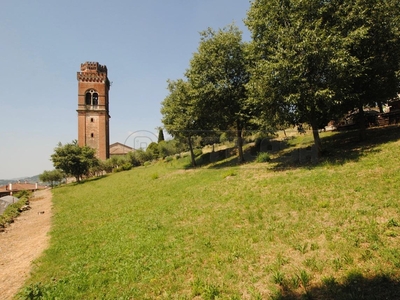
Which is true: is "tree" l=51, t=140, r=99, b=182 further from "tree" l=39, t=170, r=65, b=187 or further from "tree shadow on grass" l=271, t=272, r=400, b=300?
"tree shadow on grass" l=271, t=272, r=400, b=300

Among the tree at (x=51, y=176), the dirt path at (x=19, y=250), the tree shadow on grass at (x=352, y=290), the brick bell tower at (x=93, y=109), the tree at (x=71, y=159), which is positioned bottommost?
the dirt path at (x=19, y=250)

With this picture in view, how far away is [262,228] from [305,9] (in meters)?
13.8

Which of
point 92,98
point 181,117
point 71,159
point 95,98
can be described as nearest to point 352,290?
point 181,117

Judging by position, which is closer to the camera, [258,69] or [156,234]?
[156,234]

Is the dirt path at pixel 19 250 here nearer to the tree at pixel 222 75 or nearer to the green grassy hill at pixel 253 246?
the green grassy hill at pixel 253 246

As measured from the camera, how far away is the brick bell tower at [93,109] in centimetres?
5741

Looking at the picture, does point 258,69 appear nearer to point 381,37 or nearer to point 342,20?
point 342,20

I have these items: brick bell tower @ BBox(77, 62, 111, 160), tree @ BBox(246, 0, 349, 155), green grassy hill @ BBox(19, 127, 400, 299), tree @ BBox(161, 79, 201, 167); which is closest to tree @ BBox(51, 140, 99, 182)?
brick bell tower @ BBox(77, 62, 111, 160)

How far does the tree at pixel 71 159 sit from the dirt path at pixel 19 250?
81.1 ft

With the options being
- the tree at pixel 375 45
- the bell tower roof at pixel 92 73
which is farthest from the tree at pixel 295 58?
the bell tower roof at pixel 92 73

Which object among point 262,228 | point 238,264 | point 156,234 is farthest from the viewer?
point 156,234

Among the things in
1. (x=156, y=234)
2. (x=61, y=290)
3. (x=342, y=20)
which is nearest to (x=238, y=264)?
(x=156, y=234)

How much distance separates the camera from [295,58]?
1302cm

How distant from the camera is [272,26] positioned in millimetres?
15039
